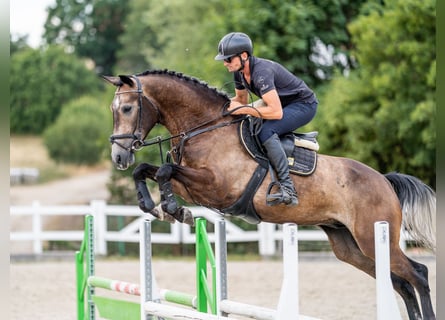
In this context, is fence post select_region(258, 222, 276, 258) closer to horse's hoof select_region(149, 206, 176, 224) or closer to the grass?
horse's hoof select_region(149, 206, 176, 224)

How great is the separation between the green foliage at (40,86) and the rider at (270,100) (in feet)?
145

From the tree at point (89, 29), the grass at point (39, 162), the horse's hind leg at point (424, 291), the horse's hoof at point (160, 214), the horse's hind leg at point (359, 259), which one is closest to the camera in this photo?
the horse's hoof at point (160, 214)

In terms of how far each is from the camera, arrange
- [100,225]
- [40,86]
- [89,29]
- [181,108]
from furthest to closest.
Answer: [89,29]
[40,86]
[100,225]
[181,108]

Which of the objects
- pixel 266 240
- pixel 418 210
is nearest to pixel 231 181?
pixel 418 210

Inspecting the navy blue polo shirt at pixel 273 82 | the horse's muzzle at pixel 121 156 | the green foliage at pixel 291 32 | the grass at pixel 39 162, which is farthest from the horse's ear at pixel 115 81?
the grass at pixel 39 162

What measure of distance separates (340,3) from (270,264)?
8128 millimetres

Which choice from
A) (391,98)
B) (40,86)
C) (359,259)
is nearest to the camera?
(359,259)

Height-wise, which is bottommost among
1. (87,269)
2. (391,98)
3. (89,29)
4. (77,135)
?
(87,269)

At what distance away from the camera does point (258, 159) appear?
201 inches

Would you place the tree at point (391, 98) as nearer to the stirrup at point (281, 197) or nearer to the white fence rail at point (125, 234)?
the white fence rail at point (125, 234)

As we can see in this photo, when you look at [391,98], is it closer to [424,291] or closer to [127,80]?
[424,291]

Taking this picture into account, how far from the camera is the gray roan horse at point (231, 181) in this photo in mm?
5020

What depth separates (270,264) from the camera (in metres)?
13.1

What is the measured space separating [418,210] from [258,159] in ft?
4.34
